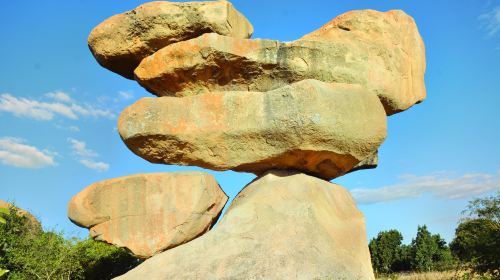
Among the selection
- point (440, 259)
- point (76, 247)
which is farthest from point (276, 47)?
point (440, 259)

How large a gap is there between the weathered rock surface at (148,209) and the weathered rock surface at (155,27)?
2.37 metres

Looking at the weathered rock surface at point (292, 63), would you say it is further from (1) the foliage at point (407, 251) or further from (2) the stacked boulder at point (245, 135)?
(1) the foliage at point (407, 251)

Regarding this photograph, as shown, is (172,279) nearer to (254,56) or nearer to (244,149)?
(244,149)

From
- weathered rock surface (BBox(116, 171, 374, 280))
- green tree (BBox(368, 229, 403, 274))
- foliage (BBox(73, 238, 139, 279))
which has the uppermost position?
green tree (BBox(368, 229, 403, 274))

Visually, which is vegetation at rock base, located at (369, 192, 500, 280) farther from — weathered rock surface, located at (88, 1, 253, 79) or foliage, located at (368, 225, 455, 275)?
weathered rock surface, located at (88, 1, 253, 79)

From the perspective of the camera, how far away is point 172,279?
636cm

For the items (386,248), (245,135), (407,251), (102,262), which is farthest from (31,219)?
(407,251)

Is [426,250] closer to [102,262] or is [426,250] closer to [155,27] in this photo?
[102,262]

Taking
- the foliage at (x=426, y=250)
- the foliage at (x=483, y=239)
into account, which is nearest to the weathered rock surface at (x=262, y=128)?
the foliage at (x=483, y=239)

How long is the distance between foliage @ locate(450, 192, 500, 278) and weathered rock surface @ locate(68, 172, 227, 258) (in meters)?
10.2

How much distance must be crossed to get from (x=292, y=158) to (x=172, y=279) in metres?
2.57

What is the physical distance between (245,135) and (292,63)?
154 centimetres

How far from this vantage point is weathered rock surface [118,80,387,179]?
7121mm

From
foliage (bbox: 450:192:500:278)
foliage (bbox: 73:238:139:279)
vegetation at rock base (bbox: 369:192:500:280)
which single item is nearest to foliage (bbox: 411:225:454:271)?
vegetation at rock base (bbox: 369:192:500:280)
